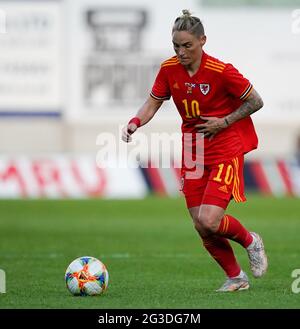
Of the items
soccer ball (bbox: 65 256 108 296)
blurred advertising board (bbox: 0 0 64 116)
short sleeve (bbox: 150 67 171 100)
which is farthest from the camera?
blurred advertising board (bbox: 0 0 64 116)

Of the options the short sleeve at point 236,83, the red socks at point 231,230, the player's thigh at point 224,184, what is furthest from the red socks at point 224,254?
the short sleeve at point 236,83

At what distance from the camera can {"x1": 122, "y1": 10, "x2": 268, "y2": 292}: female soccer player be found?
33.7 ft

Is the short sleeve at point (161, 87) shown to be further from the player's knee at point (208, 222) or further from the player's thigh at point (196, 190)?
the player's knee at point (208, 222)

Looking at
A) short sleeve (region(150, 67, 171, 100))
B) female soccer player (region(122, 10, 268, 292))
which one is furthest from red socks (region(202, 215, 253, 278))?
short sleeve (region(150, 67, 171, 100))

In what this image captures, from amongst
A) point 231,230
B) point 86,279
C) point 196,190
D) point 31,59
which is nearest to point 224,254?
point 231,230

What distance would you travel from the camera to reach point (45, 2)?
32.9 m

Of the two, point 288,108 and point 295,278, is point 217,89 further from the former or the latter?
point 288,108

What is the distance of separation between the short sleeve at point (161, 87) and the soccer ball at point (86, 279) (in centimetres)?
185

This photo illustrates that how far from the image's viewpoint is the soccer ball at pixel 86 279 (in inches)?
397

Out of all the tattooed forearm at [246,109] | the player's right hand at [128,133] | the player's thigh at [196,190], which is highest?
the tattooed forearm at [246,109]

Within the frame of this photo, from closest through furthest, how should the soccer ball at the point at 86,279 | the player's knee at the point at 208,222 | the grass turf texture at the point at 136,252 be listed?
the grass turf texture at the point at 136,252 → the soccer ball at the point at 86,279 → the player's knee at the point at 208,222

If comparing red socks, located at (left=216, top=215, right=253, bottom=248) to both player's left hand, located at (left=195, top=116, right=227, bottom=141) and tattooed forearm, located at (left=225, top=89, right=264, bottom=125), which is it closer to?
player's left hand, located at (left=195, top=116, right=227, bottom=141)

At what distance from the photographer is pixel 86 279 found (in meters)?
10.1
